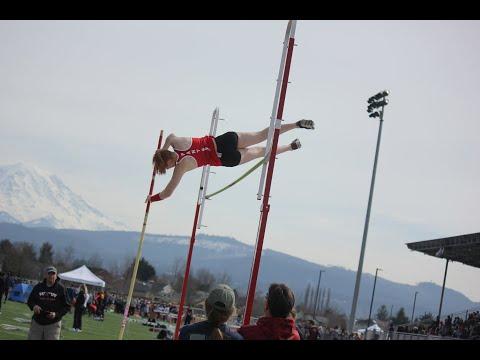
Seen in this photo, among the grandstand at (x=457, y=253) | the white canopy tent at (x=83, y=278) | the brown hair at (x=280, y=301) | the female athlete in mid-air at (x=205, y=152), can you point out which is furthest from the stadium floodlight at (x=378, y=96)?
the brown hair at (x=280, y=301)

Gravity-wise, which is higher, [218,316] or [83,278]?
[218,316]

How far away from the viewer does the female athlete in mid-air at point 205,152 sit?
6566mm

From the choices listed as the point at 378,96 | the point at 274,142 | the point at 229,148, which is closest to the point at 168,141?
the point at 229,148

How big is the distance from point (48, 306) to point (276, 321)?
358 centimetres

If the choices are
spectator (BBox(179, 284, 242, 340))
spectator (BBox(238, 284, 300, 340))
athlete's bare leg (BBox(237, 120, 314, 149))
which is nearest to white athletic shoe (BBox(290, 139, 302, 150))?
athlete's bare leg (BBox(237, 120, 314, 149))

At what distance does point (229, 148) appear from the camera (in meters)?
6.97

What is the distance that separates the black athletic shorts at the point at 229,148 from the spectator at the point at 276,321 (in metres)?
3.67

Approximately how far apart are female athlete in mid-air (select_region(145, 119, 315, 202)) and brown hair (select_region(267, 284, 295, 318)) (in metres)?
3.31

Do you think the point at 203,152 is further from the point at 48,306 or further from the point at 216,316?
the point at 216,316

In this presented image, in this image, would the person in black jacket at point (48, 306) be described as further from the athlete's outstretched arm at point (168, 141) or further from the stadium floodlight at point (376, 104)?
the stadium floodlight at point (376, 104)
